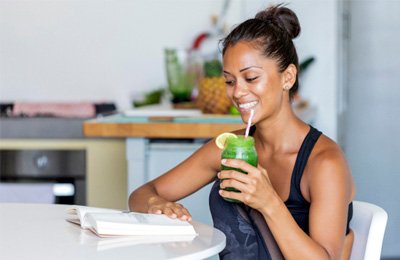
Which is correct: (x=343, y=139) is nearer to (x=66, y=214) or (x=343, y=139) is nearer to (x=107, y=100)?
(x=107, y=100)

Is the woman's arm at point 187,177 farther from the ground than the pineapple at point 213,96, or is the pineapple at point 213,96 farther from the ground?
the pineapple at point 213,96

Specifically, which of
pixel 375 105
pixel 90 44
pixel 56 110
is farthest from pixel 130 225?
pixel 375 105

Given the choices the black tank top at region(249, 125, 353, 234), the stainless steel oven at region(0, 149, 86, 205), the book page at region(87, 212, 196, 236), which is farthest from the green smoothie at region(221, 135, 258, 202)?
the stainless steel oven at region(0, 149, 86, 205)

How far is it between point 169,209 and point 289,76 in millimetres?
A: 434

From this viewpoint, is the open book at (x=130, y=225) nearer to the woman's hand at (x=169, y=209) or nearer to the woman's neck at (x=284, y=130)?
the woman's hand at (x=169, y=209)

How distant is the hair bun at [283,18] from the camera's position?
212cm

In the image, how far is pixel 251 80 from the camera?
1.96 m

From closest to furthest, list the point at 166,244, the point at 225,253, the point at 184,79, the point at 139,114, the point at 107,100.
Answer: the point at 166,244, the point at 225,253, the point at 139,114, the point at 184,79, the point at 107,100

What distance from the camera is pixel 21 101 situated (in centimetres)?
449

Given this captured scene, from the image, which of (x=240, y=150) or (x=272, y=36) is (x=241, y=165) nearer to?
(x=240, y=150)

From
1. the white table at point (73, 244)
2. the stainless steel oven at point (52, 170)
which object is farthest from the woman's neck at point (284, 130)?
the stainless steel oven at point (52, 170)

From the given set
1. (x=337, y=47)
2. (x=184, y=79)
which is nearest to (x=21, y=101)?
(x=184, y=79)

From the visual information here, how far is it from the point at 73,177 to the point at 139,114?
0.70 metres

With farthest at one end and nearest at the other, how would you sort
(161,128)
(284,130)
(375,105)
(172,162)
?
(375,105)
(172,162)
(161,128)
(284,130)
